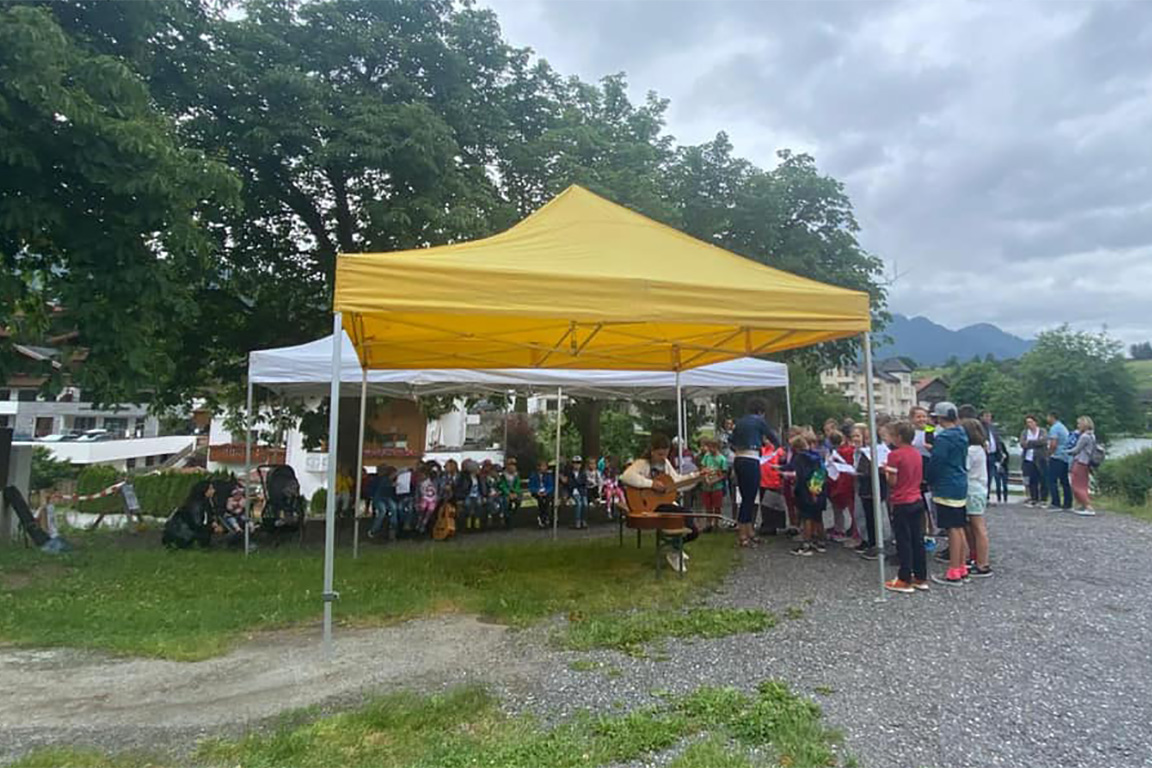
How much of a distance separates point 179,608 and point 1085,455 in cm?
1273

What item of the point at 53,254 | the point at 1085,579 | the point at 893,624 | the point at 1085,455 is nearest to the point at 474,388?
the point at 53,254

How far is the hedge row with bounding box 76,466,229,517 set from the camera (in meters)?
27.0

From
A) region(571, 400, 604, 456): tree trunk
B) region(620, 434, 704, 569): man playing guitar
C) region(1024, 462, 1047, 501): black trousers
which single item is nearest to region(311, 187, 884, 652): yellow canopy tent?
region(620, 434, 704, 569): man playing guitar

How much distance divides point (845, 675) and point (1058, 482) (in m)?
10.6

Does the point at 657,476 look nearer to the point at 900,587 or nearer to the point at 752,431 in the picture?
the point at 752,431

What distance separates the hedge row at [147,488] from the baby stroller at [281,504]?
1868 centimetres

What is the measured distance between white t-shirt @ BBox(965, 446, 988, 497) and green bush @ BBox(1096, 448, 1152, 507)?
9.55 m

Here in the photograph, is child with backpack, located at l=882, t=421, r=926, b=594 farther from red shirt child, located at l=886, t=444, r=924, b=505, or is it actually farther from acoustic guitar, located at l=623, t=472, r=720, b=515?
acoustic guitar, located at l=623, t=472, r=720, b=515

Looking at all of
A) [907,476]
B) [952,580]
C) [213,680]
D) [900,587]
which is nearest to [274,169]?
[213,680]

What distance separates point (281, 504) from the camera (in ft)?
31.3

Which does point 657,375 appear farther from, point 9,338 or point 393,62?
point 9,338

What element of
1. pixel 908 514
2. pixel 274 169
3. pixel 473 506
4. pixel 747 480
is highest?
pixel 274 169

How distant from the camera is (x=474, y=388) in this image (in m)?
10.7

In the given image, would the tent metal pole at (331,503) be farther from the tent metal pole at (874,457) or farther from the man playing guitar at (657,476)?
the tent metal pole at (874,457)
